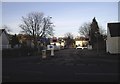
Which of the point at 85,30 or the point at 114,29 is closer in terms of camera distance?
the point at 114,29

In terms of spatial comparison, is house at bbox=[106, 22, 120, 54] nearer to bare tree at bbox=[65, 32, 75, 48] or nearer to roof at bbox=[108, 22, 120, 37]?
roof at bbox=[108, 22, 120, 37]

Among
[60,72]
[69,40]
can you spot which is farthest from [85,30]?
[60,72]

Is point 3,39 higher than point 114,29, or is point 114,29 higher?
point 114,29

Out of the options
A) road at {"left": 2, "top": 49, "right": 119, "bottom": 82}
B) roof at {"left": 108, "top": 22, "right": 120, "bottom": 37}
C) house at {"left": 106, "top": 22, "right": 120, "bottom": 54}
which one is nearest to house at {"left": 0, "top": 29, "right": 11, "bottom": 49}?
roof at {"left": 108, "top": 22, "right": 120, "bottom": 37}

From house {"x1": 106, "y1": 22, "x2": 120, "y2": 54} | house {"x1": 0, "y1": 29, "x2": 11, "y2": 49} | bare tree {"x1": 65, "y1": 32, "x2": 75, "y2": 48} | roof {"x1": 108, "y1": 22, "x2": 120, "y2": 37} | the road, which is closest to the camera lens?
the road

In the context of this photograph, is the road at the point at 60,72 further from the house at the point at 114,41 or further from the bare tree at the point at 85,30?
the bare tree at the point at 85,30

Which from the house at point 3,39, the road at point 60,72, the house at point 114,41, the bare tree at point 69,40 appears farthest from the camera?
the bare tree at point 69,40

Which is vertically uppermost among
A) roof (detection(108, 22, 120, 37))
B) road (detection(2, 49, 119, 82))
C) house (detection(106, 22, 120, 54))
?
roof (detection(108, 22, 120, 37))

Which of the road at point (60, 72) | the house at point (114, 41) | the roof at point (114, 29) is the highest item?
the roof at point (114, 29)

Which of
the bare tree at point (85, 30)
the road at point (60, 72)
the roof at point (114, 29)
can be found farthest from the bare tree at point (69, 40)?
the road at point (60, 72)

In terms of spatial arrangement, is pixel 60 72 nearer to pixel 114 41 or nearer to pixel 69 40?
pixel 114 41

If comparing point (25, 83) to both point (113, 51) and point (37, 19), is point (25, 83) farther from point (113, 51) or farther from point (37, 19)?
point (37, 19)

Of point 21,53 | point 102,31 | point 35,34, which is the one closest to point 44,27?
point 35,34

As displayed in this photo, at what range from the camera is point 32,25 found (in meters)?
90.9
